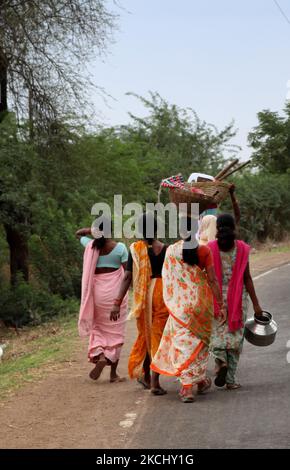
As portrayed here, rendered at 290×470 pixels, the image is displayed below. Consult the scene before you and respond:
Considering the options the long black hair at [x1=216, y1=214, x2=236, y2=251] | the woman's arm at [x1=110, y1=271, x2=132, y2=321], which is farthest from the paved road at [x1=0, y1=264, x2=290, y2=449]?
the long black hair at [x1=216, y1=214, x2=236, y2=251]

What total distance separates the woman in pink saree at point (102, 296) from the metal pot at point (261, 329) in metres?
1.69

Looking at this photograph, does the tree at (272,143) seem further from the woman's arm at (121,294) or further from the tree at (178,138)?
the woman's arm at (121,294)

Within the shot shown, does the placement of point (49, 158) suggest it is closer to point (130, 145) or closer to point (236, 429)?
point (130, 145)

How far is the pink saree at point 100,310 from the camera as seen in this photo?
10938 mm

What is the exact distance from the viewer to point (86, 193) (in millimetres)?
21859

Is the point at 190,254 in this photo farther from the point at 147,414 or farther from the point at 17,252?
the point at 17,252

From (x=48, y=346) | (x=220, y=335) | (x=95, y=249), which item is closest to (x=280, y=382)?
(x=220, y=335)

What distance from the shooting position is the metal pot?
31.9ft

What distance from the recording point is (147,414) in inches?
340

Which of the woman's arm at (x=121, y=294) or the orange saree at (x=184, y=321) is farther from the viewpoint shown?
the woman's arm at (x=121, y=294)

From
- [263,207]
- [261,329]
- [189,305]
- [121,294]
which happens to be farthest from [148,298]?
[263,207]

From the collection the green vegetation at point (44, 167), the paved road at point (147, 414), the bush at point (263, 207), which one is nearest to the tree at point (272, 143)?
the bush at point (263, 207)

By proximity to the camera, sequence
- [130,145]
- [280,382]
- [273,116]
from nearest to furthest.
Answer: [280,382] < [130,145] < [273,116]

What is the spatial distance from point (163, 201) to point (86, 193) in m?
9.35
